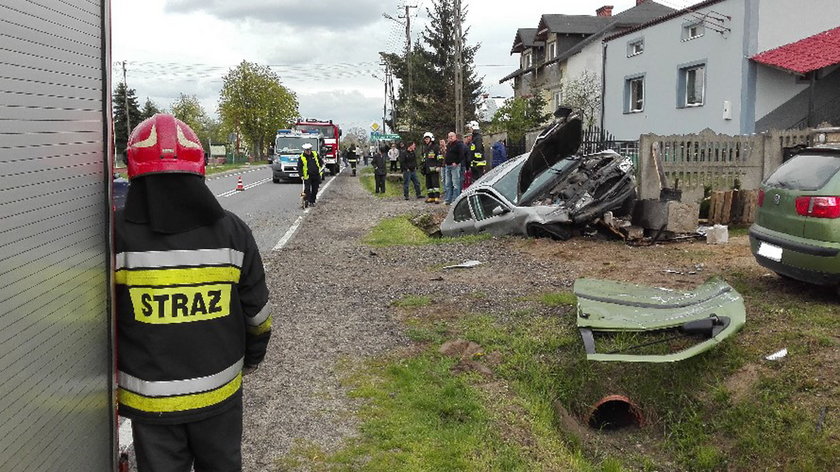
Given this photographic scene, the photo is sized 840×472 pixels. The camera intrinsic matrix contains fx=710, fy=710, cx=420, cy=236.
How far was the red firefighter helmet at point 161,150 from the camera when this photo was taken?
247cm

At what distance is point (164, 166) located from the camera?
247cm

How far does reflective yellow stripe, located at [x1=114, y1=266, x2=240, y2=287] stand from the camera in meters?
2.49

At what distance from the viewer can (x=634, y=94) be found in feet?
91.3

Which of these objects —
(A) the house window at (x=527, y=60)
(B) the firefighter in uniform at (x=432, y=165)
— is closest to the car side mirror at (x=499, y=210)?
(B) the firefighter in uniform at (x=432, y=165)

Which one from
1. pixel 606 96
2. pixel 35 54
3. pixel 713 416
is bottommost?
pixel 713 416

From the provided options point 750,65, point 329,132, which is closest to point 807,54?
point 750,65

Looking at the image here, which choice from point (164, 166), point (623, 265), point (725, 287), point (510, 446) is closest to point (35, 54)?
point (164, 166)

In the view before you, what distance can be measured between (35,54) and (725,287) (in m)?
6.13

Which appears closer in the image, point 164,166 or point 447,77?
point 164,166

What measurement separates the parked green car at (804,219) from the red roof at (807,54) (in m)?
14.0

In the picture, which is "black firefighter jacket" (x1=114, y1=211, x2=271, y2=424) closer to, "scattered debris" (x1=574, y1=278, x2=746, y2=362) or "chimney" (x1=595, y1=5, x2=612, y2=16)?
"scattered debris" (x1=574, y1=278, x2=746, y2=362)

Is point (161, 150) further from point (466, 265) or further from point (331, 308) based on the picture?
point (466, 265)

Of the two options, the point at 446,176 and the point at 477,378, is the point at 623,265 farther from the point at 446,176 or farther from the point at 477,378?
the point at 446,176

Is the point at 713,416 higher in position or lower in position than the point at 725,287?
lower
